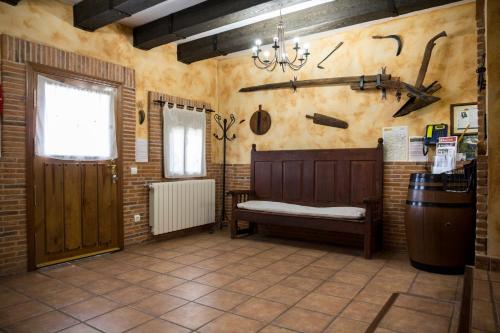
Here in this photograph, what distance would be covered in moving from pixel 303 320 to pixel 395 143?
2.83 metres

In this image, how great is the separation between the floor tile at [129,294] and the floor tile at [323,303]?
4.31 ft

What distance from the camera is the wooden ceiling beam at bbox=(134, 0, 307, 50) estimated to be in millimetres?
3527

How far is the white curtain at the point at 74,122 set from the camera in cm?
365

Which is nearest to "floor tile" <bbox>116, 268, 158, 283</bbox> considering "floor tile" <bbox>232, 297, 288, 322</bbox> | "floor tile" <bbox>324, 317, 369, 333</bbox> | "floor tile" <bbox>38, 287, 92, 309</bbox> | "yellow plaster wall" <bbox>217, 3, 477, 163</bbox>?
"floor tile" <bbox>38, 287, 92, 309</bbox>

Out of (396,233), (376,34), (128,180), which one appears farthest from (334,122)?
(128,180)

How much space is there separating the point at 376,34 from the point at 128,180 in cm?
383

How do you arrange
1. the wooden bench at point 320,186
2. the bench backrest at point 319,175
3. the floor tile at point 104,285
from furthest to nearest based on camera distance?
the bench backrest at point 319,175 → the wooden bench at point 320,186 → the floor tile at point 104,285

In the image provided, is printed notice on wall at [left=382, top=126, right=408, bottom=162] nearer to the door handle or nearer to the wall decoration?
the wall decoration

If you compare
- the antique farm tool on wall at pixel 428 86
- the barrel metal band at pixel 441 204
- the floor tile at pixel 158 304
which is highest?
the antique farm tool on wall at pixel 428 86

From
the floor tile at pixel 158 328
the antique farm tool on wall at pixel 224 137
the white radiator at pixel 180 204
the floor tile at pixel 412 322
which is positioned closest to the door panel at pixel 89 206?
the white radiator at pixel 180 204

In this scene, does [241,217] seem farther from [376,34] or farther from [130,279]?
[376,34]

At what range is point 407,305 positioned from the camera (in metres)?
2.62

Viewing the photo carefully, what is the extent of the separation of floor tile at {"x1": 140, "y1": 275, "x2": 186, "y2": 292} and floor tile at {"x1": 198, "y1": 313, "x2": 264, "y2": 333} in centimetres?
83

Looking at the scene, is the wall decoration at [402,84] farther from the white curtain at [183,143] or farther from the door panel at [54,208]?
the door panel at [54,208]
